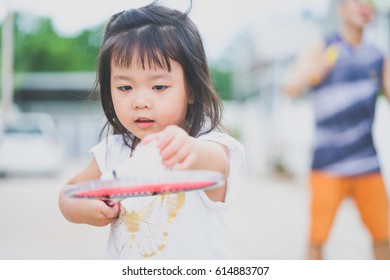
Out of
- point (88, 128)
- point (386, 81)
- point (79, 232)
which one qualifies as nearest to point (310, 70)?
point (386, 81)

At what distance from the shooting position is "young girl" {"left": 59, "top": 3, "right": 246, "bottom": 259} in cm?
107

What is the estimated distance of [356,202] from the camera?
2.01m

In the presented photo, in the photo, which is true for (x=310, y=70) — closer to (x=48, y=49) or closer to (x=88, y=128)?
(x=88, y=128)

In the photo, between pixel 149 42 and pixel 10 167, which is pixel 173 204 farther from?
pixel 10 167

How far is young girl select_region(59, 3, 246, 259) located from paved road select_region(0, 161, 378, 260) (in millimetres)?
891

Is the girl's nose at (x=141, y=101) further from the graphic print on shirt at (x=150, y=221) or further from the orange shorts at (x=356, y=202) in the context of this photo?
the orange shorts at (x=356, y=202)

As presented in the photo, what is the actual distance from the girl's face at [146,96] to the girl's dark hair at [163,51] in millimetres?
12

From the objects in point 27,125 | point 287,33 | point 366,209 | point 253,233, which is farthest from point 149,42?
point 287,33

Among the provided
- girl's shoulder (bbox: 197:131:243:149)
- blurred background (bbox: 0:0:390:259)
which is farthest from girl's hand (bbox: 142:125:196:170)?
blurred background (bbox: 0:0:390:259)

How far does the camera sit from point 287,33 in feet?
16.9

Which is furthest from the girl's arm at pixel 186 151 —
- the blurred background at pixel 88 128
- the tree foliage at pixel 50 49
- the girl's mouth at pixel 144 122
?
the tree foliage at pixel 50 49

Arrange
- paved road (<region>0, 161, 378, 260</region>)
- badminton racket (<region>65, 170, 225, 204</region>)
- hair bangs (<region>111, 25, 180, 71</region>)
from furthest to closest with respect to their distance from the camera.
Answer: paved road (<region>0, 161, 378, 260</region>) < hair bangs (<region>111, 25, 180, 71</region>) < badminton racket (<region>65, 170, 225, 204</region>)

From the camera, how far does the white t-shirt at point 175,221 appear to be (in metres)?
1.09

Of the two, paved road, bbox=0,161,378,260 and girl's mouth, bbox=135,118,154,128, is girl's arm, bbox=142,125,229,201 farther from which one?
paved road, bbox=0,161,378,260
